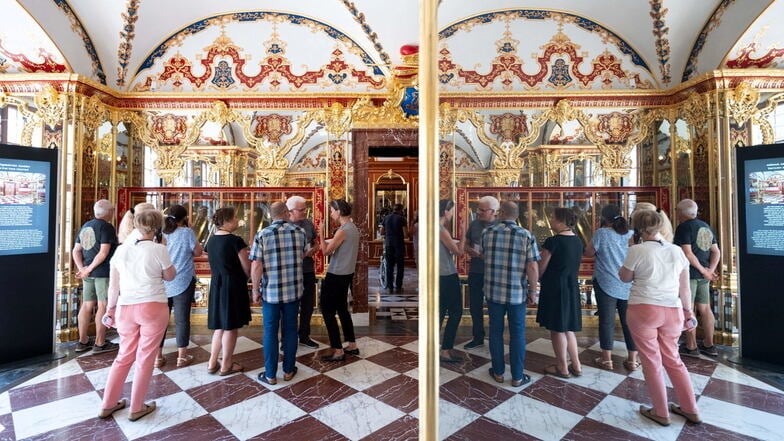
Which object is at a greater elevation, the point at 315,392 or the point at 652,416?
the point at 652,416

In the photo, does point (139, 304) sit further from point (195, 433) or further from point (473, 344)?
point (473, 344)

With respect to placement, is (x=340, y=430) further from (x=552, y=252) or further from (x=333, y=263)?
(x=552, y=252)

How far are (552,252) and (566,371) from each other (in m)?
0.34

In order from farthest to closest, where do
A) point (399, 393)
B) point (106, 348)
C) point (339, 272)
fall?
point (106, 348) → point (339, 272) → point (399, 393)

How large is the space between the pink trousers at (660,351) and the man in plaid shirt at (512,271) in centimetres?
29

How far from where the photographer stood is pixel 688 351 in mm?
954

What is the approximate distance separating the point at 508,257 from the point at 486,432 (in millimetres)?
511

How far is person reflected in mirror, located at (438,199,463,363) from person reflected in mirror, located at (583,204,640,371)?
1.18ft

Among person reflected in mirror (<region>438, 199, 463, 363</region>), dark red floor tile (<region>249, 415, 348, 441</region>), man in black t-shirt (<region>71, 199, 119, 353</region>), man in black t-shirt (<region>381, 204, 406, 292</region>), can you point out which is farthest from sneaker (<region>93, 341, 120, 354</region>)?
person reflected in mirror (<region>438, 199, 463, 363</region>)

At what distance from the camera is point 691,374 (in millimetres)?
939

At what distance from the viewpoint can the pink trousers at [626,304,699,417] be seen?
0.91 m

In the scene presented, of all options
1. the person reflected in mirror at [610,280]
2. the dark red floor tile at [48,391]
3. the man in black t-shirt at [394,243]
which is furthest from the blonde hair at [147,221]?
the man in black t-shirt at [394,243]

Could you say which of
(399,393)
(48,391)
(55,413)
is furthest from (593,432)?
(48,391)

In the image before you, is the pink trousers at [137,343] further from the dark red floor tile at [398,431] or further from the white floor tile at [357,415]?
the dark red floor tile at [398,431]
